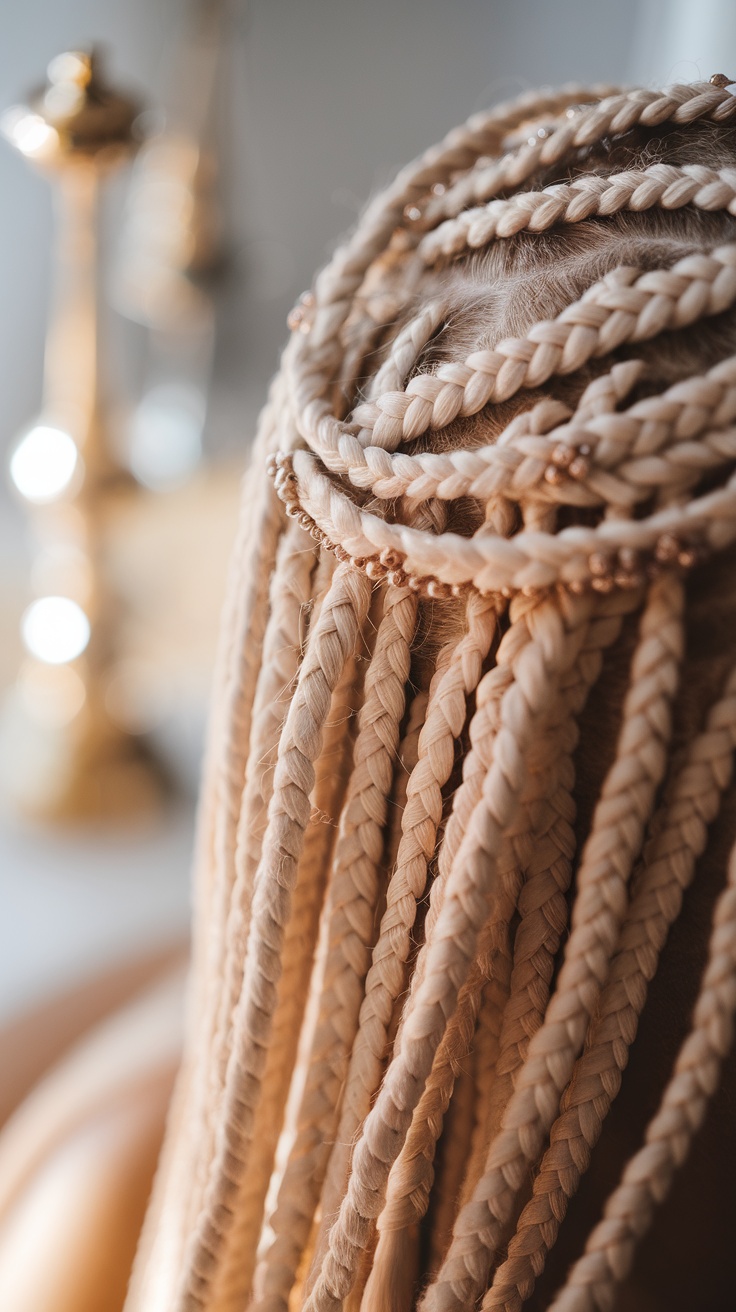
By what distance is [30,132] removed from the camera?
33.3 inches

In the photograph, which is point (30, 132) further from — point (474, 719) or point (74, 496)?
point (474, 719)

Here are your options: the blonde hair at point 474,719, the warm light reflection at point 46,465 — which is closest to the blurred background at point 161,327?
the warm light reflection at point 46,465

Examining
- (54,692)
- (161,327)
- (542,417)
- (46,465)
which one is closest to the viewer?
(542,417)

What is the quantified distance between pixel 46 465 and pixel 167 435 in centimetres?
60

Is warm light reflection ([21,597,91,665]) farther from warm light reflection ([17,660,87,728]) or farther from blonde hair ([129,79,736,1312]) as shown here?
blonde hair ([129,79,736,1312])

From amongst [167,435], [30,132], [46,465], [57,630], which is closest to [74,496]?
[46,465]

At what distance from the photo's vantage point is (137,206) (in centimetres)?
148

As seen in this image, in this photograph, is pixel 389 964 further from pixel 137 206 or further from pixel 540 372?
pixel 137 206

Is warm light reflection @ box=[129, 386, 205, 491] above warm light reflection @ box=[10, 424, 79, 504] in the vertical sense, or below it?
above

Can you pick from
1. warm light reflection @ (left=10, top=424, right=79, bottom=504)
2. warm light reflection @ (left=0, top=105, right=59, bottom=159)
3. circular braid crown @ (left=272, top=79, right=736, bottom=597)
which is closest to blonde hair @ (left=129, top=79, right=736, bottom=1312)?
circular braid crown @ (left=272, top=79, right=736, bottom=597)

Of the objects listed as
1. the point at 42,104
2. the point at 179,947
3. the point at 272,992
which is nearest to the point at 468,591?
the point at 272,992

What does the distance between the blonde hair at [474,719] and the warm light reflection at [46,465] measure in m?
0.62

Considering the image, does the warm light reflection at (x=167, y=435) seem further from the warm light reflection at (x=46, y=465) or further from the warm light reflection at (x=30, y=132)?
the warm light reflection at (x=30, y=132)

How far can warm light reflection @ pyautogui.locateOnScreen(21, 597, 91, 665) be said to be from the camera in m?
1.08
